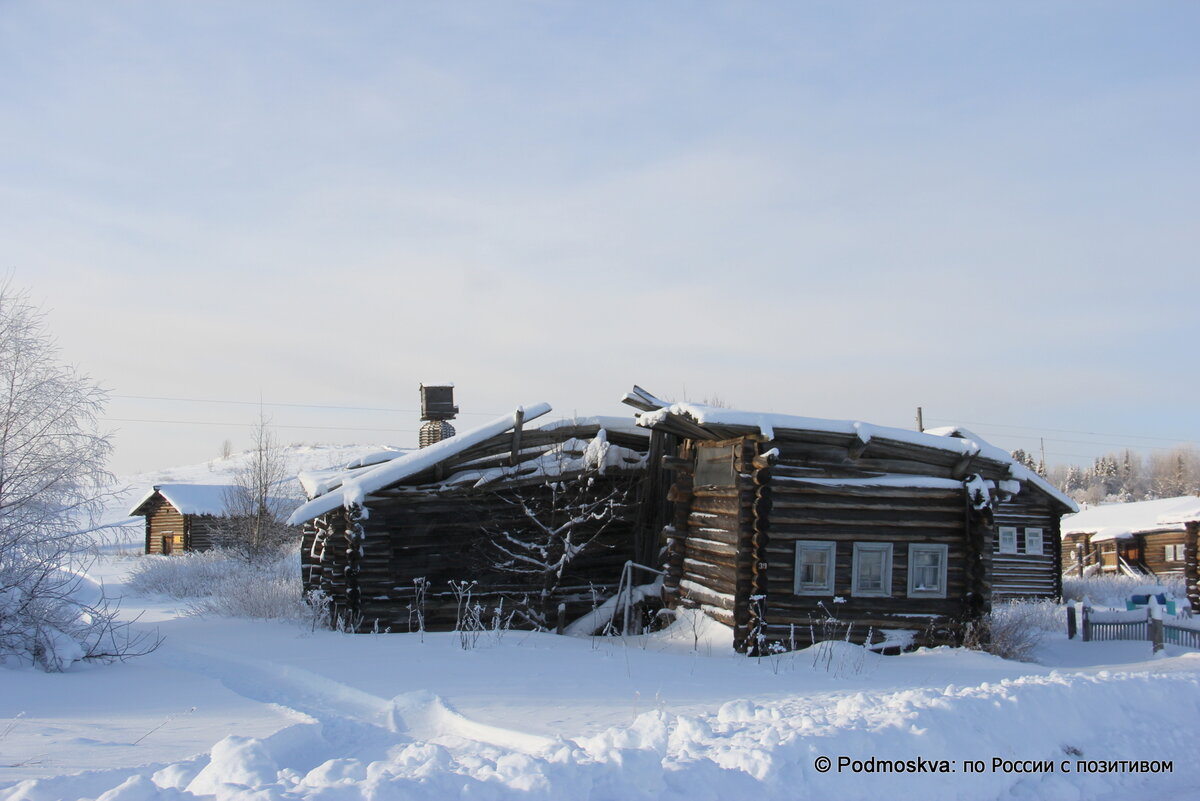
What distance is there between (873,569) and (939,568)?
1.24m

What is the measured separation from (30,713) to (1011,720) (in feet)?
29.6

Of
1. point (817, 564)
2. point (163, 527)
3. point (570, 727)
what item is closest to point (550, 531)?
point (817, 564)

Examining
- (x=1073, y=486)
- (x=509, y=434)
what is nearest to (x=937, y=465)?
(x=509, y=434)

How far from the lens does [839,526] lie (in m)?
15.1

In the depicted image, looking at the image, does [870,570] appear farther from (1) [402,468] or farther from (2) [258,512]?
(2) [258,512]

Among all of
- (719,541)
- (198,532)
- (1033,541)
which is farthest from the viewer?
(198,532)

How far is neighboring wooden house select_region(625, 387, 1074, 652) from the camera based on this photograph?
571 inches

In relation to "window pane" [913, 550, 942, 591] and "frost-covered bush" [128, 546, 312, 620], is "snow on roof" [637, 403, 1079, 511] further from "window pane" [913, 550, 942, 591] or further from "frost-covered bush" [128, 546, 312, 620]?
"frost-covered bush" [128, 546, 312, 620]

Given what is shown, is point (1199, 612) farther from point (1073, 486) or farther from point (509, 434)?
point (1073, 486)

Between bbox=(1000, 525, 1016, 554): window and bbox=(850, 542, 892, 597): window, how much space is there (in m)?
14.7

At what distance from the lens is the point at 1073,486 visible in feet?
411

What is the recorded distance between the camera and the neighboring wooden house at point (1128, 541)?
3866 centimetres

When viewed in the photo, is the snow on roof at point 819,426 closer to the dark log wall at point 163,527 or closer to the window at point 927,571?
the window at point 927,571

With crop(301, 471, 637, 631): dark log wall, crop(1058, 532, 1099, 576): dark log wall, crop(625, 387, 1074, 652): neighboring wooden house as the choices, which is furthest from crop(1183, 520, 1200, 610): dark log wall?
crop(301, 471, 637, 631): dark log wall
